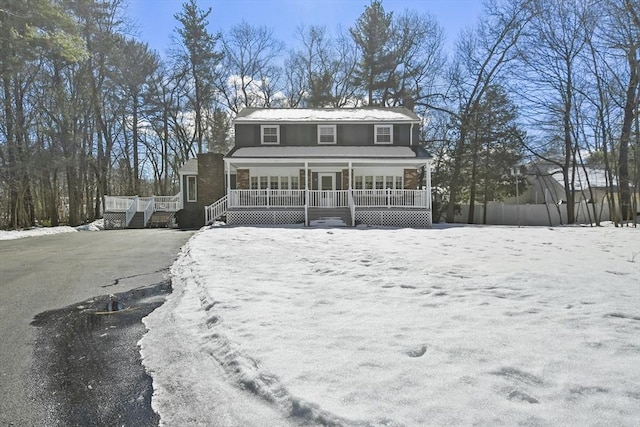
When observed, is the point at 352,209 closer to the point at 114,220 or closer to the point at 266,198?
the point at 266,198

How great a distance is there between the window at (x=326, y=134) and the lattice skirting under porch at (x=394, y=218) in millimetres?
5186

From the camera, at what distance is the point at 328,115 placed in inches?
829

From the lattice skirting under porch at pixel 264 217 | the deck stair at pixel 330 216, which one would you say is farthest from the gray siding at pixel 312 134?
the lattice skirting under porch at pixel 264 217

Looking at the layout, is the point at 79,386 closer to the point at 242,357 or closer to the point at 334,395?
the point at 242,357

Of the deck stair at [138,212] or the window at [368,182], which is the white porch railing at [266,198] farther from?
the deck stair at [138,212]

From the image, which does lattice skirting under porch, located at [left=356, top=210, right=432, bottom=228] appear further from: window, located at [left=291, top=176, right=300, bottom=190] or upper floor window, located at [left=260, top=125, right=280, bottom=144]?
upper floor window, located at [left=260, top=125, right=280, bottom=144]

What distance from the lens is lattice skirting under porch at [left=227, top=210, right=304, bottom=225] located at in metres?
17.0

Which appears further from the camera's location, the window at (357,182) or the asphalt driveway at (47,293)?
the window at (357,182)

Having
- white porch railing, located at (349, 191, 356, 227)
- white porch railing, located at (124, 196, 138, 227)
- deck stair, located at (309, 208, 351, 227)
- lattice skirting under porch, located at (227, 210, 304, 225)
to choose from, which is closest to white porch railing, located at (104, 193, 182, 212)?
white porch railing, located at (124, 196, 138, 227)

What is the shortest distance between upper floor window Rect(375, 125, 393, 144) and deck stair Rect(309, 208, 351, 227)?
5.32 m

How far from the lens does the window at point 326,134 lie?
20.3m

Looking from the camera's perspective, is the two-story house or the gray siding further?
the gray siding

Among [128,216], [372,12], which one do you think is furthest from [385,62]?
[128,216]

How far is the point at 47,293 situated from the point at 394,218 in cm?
1380
